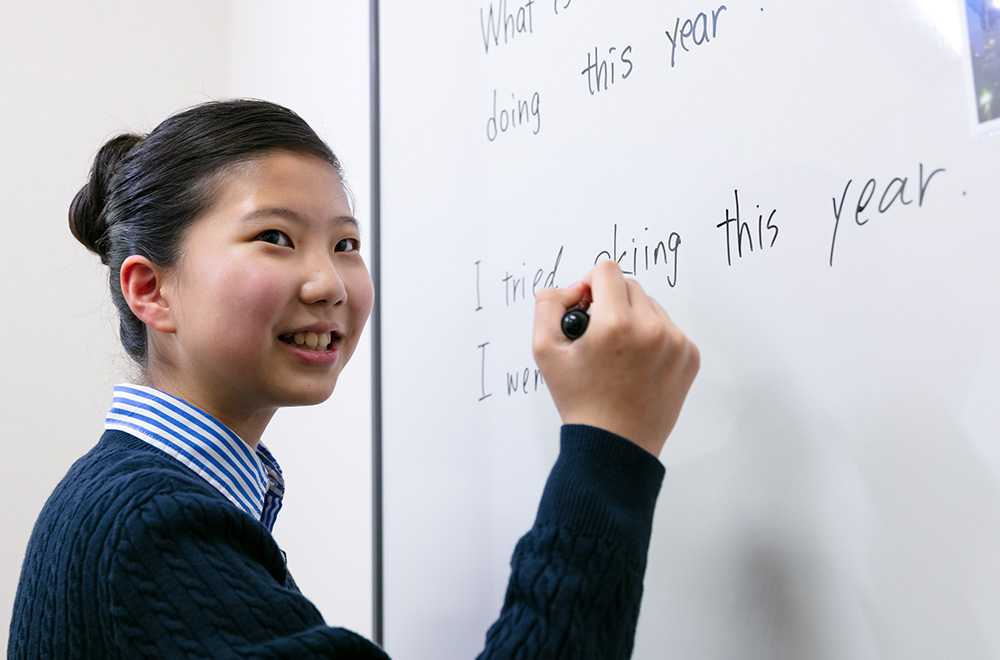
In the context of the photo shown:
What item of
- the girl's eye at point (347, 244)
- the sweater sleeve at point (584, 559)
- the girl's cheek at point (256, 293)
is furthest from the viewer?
the girl's eye at point (347, 244)

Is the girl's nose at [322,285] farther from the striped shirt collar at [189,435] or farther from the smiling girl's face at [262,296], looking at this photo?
the striped shirt collar at [189,435]

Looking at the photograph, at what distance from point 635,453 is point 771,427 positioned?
0.12 m

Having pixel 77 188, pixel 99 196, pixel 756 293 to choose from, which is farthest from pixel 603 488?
pixel 77 188

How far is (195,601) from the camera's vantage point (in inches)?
18.6

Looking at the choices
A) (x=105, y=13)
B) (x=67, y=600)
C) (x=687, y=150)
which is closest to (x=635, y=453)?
(x=687, y=150)

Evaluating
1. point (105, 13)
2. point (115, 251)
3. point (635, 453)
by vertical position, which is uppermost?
point (105, 13)

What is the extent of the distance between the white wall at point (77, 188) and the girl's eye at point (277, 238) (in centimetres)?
40

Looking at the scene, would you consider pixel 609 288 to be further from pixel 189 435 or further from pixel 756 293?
pixel 189 435

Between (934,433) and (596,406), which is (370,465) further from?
(934,433)

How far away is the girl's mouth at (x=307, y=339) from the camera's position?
67 centimetres

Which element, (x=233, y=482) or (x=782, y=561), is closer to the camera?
(x=782, y=561)

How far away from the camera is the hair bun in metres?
0.78

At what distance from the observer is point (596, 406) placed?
20.2 inches

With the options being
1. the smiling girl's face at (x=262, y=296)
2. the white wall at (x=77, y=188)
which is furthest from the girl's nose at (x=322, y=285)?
the white wall at (x=77, y=188)
